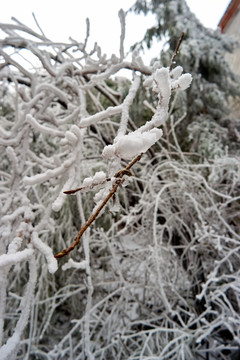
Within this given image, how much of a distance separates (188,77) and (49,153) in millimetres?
2386

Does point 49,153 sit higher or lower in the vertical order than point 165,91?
lower

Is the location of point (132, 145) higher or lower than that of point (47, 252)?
higher

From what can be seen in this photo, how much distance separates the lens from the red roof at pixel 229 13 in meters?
5.65

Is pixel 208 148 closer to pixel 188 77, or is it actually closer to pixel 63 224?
pixel 63 224

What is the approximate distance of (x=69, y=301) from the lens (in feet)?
7.88

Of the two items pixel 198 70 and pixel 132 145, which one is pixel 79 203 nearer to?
pixel 132 145

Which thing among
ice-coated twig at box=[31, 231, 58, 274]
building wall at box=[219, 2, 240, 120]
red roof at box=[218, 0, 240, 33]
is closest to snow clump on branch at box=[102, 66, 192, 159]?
ice-coated twig at box=[31, 231, 58, 274]

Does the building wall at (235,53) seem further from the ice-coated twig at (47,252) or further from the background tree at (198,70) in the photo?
the ice-coated twig at (47,252)

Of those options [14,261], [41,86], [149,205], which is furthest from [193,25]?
[14,261]

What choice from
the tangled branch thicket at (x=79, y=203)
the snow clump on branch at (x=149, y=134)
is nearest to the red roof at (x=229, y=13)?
the tangled branch thicket at (x=79, y=203)

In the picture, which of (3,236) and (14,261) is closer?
(14,261)

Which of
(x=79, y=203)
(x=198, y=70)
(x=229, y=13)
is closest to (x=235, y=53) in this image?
(x=229, y=13)

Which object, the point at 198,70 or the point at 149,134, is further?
the point at 198,70

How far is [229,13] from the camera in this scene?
19.4 ft
